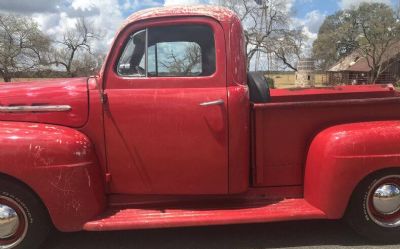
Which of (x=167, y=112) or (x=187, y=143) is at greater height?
(x=167, y=112)

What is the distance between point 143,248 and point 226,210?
72cm

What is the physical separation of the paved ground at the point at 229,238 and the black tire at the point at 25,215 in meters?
0.28

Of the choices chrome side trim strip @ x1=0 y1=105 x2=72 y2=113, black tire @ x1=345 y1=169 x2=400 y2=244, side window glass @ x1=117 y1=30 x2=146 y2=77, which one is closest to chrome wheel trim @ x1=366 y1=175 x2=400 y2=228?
black tire @ x1=345 y1=169 x2=400 y2=244

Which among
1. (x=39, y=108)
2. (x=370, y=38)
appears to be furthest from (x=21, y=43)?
(x=39, y=108)

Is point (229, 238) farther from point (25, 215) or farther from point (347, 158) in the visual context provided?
point (25, 215)

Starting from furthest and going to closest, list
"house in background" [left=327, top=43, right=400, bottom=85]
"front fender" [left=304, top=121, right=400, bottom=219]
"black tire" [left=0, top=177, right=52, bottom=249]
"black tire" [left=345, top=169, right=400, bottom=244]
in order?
"house in background" [left=327, top=43, right=400, bottom=85] → "black tire" [left=345, top=169, right=400, bottom=244] → "front fender" [left=304, top=121, right=400, bottom=219] → "black tire" [left=0, top=177, right=52, bottom=249]

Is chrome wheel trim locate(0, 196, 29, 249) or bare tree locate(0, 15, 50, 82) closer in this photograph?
chrome wheel trim locate(0, 196, 29, 249)

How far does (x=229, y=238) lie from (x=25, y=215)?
1617 millimetres

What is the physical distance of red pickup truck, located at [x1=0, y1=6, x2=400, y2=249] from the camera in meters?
3.83

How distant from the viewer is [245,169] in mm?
4043

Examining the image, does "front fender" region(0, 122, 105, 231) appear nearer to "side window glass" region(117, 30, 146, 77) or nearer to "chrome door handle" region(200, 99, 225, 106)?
"side window glass" region(117, 30, 146, 77)

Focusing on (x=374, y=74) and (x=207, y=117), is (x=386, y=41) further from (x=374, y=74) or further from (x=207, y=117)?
(x=207, y=117)

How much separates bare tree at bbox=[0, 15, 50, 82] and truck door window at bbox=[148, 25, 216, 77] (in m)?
43.7

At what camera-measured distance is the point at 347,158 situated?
388 centimetres
